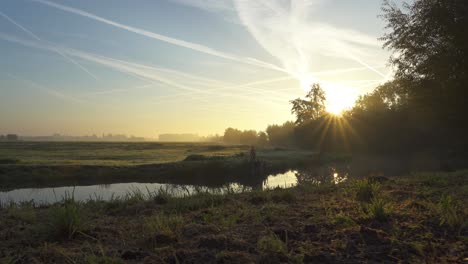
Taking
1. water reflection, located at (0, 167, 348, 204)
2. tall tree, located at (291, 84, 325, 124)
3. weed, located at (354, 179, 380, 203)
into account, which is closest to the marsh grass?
water reflection, located at (0, 167, 348, 204)

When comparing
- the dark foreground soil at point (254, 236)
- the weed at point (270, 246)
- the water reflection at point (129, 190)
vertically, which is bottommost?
the water reflection at point (129, 190)

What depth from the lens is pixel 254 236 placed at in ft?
17.7

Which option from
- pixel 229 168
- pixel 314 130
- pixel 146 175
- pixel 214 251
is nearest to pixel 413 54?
pixel 214 251

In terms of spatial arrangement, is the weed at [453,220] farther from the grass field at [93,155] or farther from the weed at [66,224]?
the grass field at [93,155]

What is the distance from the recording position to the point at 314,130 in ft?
228

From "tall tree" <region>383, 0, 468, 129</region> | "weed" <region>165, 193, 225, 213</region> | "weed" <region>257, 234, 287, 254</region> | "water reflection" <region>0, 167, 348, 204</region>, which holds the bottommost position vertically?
"water reflection" <region>0, 167, 348, 204</region>

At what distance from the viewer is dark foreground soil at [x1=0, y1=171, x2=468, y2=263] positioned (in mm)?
4441

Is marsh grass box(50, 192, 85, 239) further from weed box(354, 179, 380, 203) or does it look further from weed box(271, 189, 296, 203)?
weed box(354, 179, 380, 203)

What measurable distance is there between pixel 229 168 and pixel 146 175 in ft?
29.3

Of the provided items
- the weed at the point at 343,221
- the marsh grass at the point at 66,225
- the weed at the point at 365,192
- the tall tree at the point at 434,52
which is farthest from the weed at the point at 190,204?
the tall tree at the point at 434,52

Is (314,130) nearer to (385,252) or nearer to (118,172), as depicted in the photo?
(118,172)

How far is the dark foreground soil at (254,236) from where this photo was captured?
4.44m

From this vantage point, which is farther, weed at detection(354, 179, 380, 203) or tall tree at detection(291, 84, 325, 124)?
tall tree at detection(291, 84, 325, 124)

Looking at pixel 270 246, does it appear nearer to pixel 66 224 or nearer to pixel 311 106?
pixel 66 224
